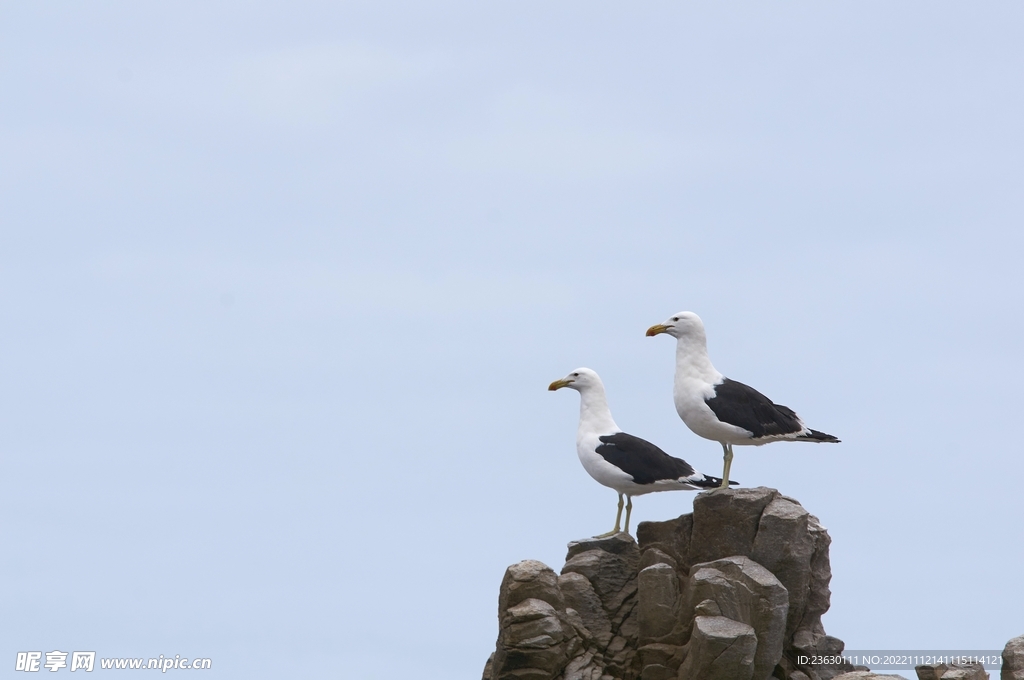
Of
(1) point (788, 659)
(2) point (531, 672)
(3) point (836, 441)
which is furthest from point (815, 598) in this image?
(2) point (531, 672)

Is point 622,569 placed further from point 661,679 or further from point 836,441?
point 836,441

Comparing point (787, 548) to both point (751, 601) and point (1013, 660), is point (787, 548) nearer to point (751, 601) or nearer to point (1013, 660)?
point (751, 601)

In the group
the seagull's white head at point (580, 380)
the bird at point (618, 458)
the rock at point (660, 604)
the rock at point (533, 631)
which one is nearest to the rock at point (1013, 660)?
the bird at point (618, 458)

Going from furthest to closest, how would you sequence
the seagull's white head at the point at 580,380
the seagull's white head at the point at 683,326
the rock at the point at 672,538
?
the seagull's white head at the point at 580,380
the seagull's white head at the point at 683,326
the rock at the point at 672,538

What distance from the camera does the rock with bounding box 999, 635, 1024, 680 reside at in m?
24.9

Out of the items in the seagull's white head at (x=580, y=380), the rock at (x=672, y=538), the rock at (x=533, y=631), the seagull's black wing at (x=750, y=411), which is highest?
the seagull's white head at (x=580, y=380)

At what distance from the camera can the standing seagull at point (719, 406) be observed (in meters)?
25.7

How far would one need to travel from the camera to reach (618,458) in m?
26.5

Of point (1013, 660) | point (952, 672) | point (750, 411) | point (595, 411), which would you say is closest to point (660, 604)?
point (750, 411)

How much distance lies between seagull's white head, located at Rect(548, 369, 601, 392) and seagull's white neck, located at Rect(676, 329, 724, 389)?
181 cm

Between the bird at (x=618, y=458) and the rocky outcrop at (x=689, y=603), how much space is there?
64cm

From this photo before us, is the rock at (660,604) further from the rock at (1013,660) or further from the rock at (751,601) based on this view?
the rock at (1013,660)

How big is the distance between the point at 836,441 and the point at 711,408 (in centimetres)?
246

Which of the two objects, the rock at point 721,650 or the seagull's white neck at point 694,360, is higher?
the seagull's white neck at point 694,360
